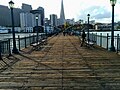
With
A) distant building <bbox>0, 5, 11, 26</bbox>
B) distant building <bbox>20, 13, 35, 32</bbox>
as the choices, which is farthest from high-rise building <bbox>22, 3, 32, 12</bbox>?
distant building <bbox>0, 5, 11, 26</bbox>

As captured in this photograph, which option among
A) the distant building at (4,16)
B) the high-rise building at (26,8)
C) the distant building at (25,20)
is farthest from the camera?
the high-rise building at (26,8)

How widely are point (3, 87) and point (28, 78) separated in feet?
4.00

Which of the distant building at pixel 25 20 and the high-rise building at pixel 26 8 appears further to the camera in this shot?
the high-rise building at pixel 26 8

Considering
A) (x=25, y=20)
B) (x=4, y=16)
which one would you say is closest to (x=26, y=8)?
(x=25, y=20)

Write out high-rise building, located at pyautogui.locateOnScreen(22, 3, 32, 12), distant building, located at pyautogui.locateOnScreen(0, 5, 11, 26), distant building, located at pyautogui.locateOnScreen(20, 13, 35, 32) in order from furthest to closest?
high-rise building, located at pyautogui.locateOnScreen(22, 3, 32, 12), distant building, located at pyautogui.locateOnScreen(20, 13, 35, 32), distant building, located at pyautogui.locateOnScreen(0, 5, 11, 26)

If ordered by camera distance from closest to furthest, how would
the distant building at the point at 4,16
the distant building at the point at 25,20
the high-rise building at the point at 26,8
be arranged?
1. the distant building at the point at 4,16
2. the distant building at the point at 25,20
3. the high-rise building at the point at 26,8

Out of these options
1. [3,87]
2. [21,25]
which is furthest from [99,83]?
[21,25]

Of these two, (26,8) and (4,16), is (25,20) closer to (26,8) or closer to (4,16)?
(26,8)

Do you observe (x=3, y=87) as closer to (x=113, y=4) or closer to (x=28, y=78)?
(x=28, y=78)

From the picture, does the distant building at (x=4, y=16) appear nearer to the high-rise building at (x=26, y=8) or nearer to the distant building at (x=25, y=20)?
the distant building at (x=25, y=20)

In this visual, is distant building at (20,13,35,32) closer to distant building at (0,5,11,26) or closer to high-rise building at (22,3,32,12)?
high-rise building at (22,3,32,12)

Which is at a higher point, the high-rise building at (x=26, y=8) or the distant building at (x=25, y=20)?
the high-rise building at (x=26, y=8)

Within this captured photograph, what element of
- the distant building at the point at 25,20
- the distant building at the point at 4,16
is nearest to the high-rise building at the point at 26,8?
the distant building at the point at 25,20

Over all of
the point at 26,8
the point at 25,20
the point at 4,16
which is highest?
the point at 26,8
